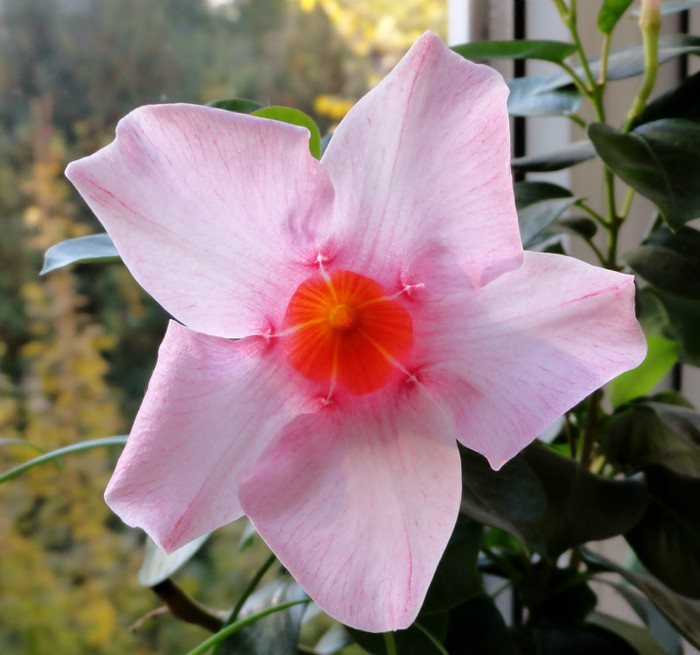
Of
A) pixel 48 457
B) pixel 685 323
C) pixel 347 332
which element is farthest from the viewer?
pixel 685 323

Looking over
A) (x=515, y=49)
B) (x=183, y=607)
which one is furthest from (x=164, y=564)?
(x=515, y=49)

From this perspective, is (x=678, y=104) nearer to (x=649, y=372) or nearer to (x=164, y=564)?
(x=649, y=372)

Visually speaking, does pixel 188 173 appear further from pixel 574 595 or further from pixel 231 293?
pixel 574 595

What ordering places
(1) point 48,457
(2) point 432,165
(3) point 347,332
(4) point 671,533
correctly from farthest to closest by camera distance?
1. (4) point 671,533
2. (1) point 48,457
3. (3) point 347,332
4. (2) point 432,165

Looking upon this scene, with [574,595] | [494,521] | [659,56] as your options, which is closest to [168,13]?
[659,56]

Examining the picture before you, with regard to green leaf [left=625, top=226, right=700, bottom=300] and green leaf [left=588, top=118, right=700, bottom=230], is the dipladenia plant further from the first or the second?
green leaf [left=625, top=226, right=700, bottom=300]

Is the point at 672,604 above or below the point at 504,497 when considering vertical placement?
below

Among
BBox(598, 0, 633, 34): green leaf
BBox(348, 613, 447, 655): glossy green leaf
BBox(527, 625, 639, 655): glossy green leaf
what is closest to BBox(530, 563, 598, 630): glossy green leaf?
BBox(527, 625, 639, 655): glossy green leaf
